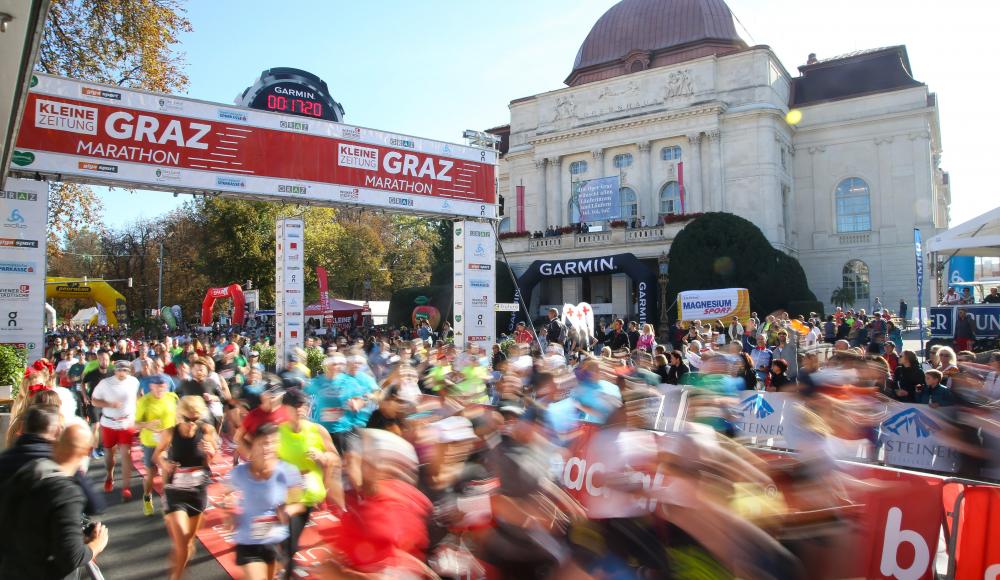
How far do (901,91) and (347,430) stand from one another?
40580 mm

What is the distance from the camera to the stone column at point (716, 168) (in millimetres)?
38188

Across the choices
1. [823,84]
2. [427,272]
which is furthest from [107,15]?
[427,272]

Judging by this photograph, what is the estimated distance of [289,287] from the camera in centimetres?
1727

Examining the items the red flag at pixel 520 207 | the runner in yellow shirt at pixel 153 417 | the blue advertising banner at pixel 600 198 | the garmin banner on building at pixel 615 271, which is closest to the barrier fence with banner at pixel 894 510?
the runner in yellow shirt at pixel 153 417

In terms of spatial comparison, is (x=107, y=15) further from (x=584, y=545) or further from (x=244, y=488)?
(x=584, y=545)

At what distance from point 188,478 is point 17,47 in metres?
4.11

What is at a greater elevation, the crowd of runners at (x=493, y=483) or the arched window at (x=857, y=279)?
the arched window at (x=857, y=279)

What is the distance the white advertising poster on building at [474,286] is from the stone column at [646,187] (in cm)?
2382

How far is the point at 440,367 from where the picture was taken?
11312mm

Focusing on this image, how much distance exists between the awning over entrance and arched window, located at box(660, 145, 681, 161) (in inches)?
1435

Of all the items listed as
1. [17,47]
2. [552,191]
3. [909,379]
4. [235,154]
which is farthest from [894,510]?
[552,191]

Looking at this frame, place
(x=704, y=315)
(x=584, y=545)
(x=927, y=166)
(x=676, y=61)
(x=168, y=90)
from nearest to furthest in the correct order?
1. (x=584, y=545)
2. (x=168, y=90)
3. (x=704, y=315)
4. (x=927, y=166)
5. (x=676, y=61)

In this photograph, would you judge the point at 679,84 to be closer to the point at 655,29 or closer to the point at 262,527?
the point at 655,29

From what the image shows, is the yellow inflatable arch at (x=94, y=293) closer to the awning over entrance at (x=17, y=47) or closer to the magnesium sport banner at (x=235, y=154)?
the magnesium sport banner at (x=235, y=154)
